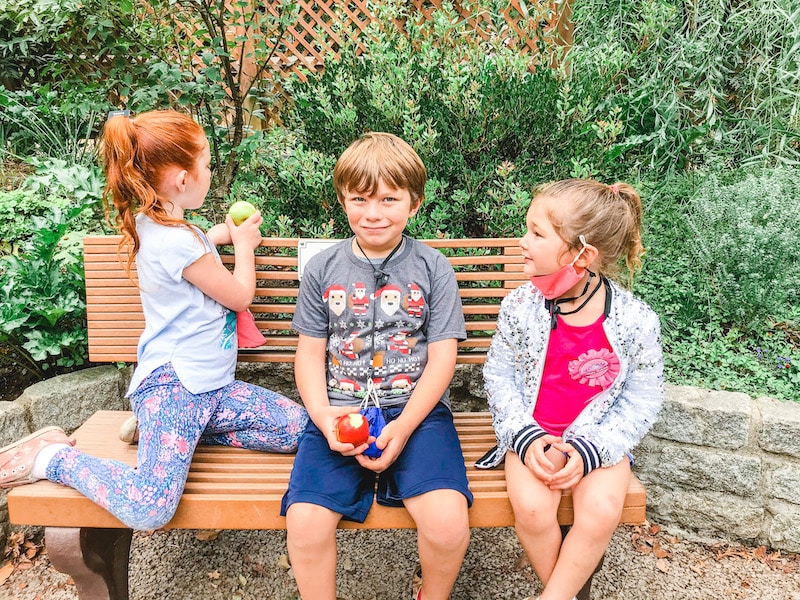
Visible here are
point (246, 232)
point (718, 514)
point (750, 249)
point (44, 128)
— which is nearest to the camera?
point (246, 232)

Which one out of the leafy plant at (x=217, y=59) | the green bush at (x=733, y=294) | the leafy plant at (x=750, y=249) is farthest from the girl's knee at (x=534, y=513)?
the leafy plant at (x=217, y=59)

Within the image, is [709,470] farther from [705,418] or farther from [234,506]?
[234,506]

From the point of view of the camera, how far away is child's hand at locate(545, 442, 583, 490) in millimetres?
1856

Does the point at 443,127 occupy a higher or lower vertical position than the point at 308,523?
higher

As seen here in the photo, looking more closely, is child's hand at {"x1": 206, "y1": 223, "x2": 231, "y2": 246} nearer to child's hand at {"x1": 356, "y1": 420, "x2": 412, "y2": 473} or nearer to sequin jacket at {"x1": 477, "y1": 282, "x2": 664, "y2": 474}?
child's hand at {"x1": 356, "y1": 420, "x2": 412, "y2": 473}

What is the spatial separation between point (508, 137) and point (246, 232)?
1441 mm

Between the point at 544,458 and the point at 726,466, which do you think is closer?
the point at 544,458

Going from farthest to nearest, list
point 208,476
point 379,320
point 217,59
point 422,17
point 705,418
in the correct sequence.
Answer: point 422,17 < point 217,59 < point 705,418 < point 379,320 < point 208,476

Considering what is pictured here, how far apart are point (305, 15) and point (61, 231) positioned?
3.63 m

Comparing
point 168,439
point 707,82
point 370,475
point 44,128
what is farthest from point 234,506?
point 707,82

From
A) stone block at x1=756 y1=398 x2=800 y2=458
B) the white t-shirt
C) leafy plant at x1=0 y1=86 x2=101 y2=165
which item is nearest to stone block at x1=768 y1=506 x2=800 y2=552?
stone block at x1=756 y1=398 x2=800 y2=458

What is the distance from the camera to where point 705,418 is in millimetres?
2523

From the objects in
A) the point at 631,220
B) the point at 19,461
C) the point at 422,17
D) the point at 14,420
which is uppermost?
the point at 422,17

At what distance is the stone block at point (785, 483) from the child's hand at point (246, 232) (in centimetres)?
221
